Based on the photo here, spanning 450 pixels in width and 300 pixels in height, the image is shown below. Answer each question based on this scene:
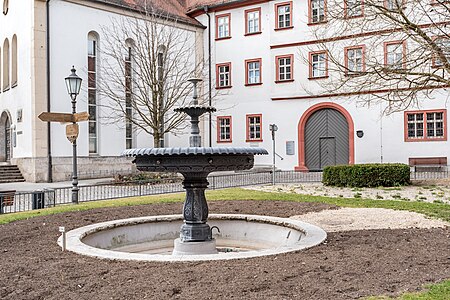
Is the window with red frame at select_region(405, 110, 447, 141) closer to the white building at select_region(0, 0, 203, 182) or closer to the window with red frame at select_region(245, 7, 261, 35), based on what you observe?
the window with red frame at select_region(245, 7, 261, 35)

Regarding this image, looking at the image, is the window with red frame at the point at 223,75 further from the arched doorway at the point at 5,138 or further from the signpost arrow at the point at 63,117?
the signpost arrow at the point at 63,117

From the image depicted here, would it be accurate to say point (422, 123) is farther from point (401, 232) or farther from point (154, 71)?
point (401, 232)

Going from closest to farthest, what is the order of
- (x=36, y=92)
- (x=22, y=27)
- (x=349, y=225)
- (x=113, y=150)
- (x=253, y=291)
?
(x=253, y=291) < (x=349, y=225) < (x=36, y=92) < (x=22, y=27) < (x=113, y=150)

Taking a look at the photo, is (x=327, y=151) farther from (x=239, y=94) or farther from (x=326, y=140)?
(x=239, y=94)

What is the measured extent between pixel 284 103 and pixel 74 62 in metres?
12.8

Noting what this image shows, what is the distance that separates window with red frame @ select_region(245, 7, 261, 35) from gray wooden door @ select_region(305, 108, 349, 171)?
6968 mm

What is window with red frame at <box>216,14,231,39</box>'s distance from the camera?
32.3 m

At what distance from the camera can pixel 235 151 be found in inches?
255

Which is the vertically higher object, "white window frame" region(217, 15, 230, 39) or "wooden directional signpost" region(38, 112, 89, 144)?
"white window frame" region(217, 15, 230, 39)

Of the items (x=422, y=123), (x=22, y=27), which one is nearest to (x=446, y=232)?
(x=422, y=123)

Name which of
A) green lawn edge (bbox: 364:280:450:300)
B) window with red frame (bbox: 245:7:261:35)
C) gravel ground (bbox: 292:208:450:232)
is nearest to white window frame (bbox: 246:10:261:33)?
window with red frame (bbox: 245:7:261:35)

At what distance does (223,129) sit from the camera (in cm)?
3262

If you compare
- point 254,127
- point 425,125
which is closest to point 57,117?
point 254,127

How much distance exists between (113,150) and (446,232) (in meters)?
21.8
